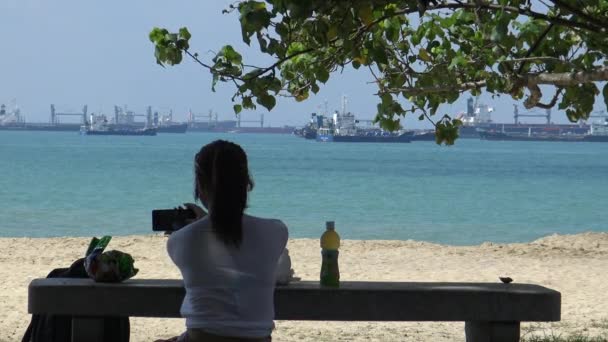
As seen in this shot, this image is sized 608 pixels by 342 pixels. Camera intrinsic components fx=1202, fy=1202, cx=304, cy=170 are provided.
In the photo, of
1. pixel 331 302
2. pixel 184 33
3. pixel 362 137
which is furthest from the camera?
pixel 362 137

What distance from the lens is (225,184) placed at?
335 cm

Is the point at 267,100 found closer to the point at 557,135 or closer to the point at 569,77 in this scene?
the point at 569,77

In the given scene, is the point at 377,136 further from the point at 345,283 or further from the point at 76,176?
the point at 345,283

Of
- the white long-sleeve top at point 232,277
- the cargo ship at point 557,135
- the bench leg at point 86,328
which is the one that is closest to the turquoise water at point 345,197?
the bench leg at point 86,328

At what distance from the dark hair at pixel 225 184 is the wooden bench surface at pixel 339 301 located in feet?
3.16

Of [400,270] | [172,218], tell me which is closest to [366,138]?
[400,270]

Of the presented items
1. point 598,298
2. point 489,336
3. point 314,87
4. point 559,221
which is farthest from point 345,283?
point 559,221

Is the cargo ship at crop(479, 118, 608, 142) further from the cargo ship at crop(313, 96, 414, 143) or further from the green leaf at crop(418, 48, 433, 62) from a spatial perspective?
the green leaf at crop(418, 48, 433, 62)

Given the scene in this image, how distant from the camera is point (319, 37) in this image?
541cm

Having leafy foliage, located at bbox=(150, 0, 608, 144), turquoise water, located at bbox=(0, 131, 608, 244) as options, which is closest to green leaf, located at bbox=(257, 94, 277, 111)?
leafy foliage, located at bbox=(150, 0, 608, 144)

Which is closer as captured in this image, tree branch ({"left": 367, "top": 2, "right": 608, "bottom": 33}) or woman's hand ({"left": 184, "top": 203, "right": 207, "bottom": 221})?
woman's hand ({"left": 184, "top": 203, "right": 207, "bottom": 221})

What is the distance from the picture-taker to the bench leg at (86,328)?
14.5 feet

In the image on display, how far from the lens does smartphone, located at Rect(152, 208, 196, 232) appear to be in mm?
4043

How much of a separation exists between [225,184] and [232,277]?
0.88ft
